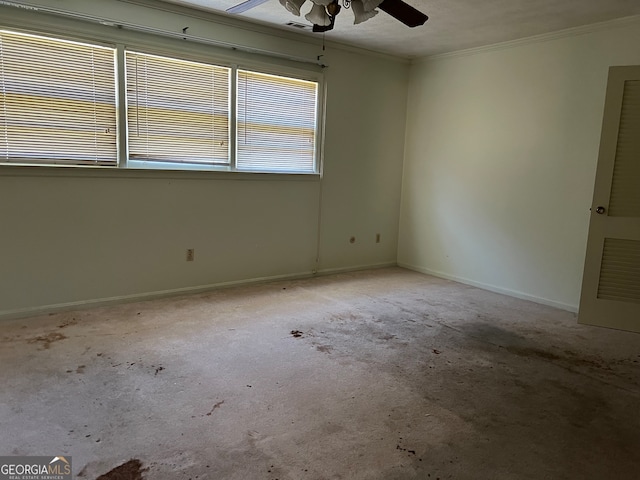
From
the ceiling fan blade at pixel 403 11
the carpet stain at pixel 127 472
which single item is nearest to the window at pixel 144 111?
the ceiling fan blade at pixel 403 11

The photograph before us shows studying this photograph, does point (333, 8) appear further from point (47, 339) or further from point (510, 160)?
point (510, 160)

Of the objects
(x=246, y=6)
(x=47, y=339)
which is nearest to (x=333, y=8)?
(x=246, y=6)

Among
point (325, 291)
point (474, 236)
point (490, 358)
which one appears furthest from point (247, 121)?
point (490, 358)

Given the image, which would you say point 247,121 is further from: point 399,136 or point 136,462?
point 136,462

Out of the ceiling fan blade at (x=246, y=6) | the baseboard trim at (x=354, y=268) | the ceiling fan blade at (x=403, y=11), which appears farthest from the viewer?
the baseboard trim at (x=354, y=268)

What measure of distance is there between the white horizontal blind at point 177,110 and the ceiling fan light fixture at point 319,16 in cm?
191

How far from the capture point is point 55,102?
3.52 m

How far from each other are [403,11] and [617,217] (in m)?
2.49

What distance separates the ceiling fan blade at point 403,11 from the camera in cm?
252

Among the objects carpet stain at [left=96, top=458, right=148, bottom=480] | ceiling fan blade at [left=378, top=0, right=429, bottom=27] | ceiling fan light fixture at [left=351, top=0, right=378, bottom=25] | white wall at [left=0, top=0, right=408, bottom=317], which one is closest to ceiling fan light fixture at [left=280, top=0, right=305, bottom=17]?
ceiling fan light fixture at [left=351, top=0, right=378, bottom=25]

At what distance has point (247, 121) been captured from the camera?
456 cm

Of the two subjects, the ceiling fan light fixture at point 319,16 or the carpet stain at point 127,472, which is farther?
the ceiling fan light fixture at point 319,16

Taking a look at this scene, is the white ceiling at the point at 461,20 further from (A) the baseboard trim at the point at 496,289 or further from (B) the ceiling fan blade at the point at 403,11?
(A) the baseboard trim at the point at 496,289

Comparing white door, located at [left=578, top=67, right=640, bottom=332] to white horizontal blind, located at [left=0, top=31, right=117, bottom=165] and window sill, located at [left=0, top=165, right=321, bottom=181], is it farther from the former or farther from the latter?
white horizontal blind, located at [left=0, top=31, right=117, bottom=165]
